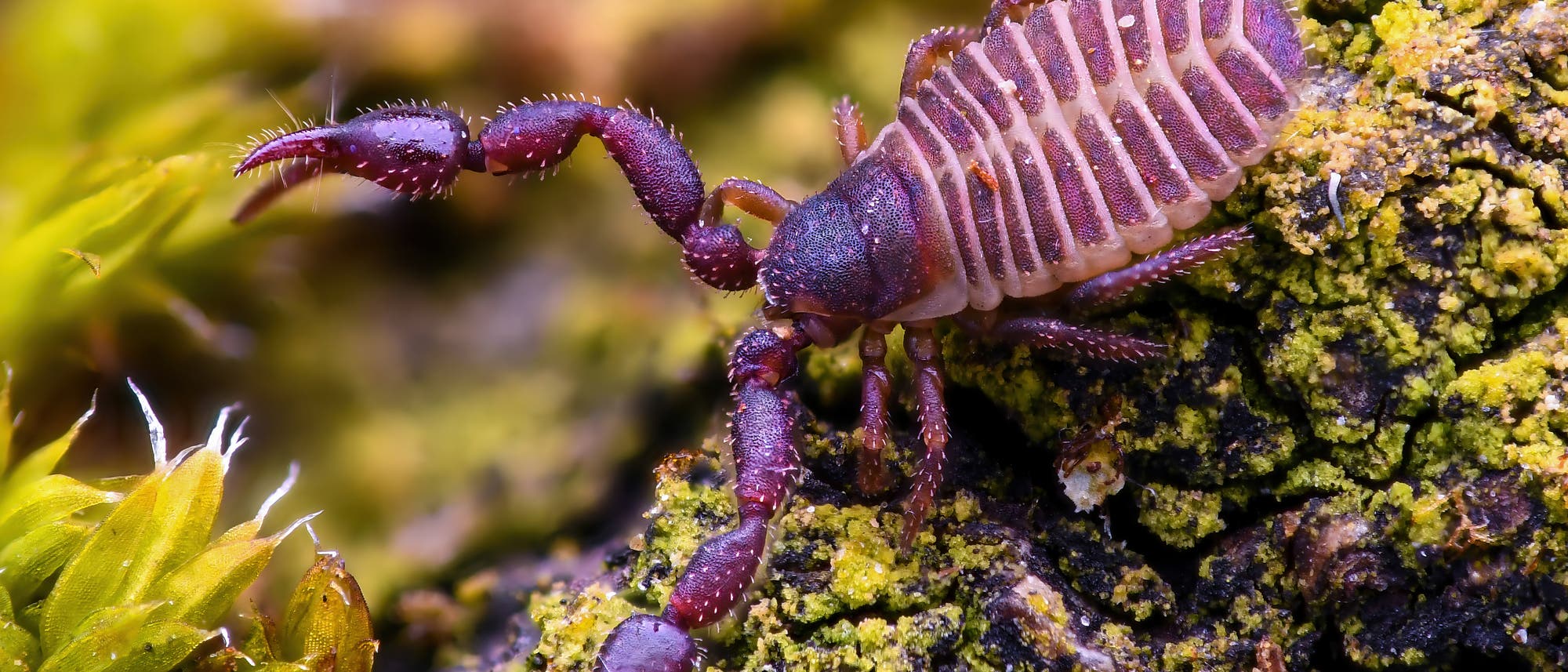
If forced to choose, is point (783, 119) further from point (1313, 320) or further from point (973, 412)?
point (1313, 320)

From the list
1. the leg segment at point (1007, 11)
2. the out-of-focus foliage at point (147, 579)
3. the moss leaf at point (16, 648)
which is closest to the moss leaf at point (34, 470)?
the out-of-focus foliage at point (147, 579)

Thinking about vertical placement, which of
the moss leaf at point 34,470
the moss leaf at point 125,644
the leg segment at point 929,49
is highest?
the leg segment at point 929,49

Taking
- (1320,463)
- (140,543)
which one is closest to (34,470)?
(140,543)

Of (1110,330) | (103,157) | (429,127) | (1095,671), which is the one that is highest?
(103,157)

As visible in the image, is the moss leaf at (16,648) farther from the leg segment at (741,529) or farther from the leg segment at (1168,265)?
the leg segment at (1168,265)

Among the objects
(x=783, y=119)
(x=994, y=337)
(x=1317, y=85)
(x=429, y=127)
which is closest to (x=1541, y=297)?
(x=1317, y=85)
